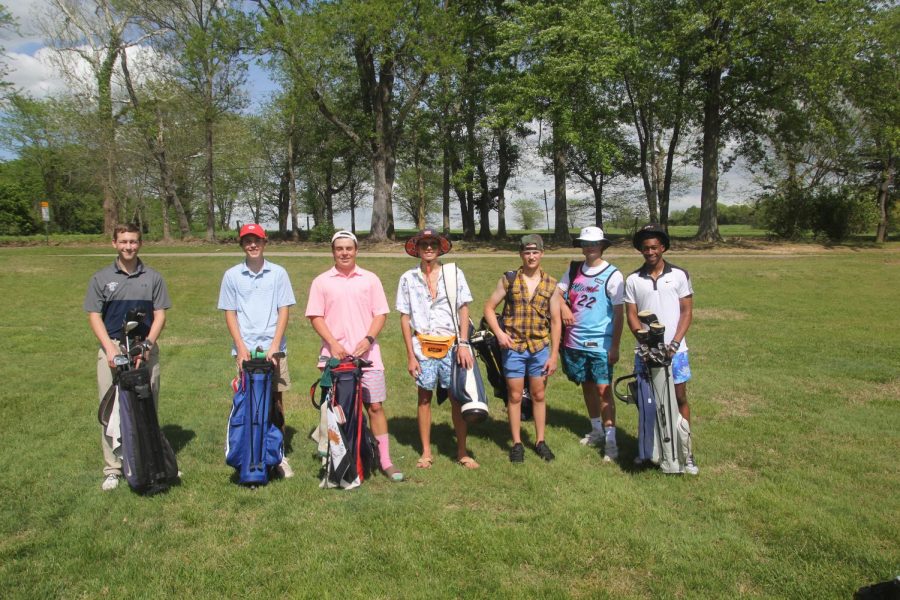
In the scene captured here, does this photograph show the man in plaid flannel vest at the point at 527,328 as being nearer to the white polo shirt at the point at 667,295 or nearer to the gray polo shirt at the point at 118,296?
the white polo shirt at the point at 667,295

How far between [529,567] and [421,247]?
2577mm

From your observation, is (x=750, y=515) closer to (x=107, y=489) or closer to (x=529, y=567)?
(x=529, y=567)

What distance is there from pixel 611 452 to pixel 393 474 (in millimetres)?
1919

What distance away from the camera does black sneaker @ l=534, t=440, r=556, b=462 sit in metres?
5.32

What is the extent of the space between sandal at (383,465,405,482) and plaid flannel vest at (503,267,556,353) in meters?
1.39

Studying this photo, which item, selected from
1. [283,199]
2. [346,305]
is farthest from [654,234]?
[283,199]

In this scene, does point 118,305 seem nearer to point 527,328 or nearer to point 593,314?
point 527,328

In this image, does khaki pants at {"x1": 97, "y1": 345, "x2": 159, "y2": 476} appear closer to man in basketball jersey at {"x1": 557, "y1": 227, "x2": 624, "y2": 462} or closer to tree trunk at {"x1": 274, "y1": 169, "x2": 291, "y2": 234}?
man in basketball jersey at {"x1": 557, "y1": 227, "x2": 624, "y2": 462}

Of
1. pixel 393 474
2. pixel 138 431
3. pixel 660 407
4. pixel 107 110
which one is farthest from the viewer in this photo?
pixel 107 110

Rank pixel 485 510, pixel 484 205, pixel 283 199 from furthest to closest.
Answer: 1. pixel 283 199
2. pixel 484 205
3. pixel 485 510

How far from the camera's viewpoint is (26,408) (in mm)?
6820

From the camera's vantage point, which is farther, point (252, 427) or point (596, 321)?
point (596, 321)

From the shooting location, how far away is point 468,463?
5184 mm

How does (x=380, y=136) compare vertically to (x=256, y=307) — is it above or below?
above
